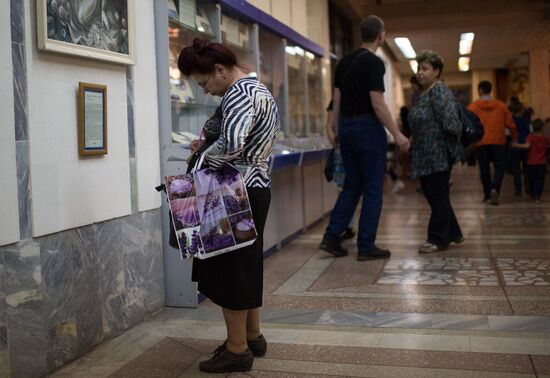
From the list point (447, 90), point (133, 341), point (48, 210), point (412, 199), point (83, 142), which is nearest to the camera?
point (48, 210)

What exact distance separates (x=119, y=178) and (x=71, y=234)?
52 cm

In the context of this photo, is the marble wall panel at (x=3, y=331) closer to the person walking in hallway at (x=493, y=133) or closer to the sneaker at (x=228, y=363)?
the sneaker at (x=228, y=363)

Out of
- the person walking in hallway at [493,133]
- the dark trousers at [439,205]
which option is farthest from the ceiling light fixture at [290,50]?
the person walking in hallway at [493,133]

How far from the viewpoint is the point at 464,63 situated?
2380cm

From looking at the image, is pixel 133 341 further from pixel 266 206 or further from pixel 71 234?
pixel 266 206

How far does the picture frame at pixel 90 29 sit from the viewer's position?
2969 mm

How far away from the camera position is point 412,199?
10188 millimetres

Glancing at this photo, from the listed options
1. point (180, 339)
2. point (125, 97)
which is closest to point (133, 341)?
point (180, 339)

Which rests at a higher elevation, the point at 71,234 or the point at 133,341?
the point at 71,234

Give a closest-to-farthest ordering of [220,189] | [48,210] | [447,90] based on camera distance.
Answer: [220,189] → [48,210] → [447,90]

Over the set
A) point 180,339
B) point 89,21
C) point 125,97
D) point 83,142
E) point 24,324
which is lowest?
point 180,339

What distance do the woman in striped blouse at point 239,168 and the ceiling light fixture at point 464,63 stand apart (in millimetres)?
20477

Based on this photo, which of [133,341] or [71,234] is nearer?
[71,234]

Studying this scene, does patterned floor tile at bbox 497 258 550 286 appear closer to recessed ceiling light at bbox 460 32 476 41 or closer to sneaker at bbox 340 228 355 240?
sneaker at bbox 340 228 355 240
